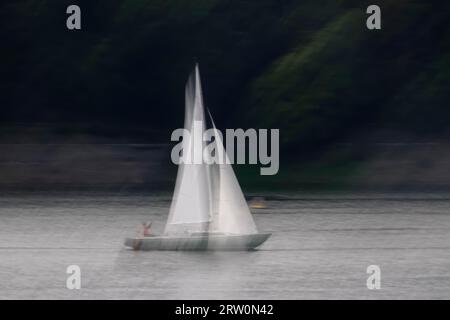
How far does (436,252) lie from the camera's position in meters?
57.2

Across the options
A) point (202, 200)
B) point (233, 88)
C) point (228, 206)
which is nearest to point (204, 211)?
point (202, 200)

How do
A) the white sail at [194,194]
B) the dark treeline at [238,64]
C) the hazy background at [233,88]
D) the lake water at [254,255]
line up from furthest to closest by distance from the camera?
the hazy background at [233,88] → the dark treeline at [238,64] → the white sail at [194,194] → the lake water at [254,255]

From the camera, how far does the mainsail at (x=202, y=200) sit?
52.8m

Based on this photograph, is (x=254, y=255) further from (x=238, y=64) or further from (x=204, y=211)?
(x=238, y=64)

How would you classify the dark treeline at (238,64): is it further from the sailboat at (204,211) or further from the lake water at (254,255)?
the sailboat at (204,211)

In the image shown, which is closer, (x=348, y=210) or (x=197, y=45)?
(x=348, y=210)

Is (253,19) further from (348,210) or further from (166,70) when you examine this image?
(348,210)

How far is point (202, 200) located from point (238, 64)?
125 ft

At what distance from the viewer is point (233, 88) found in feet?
299

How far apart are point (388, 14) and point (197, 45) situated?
13103 mm

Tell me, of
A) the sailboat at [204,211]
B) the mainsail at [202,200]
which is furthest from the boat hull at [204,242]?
the mainsail at [202,200]

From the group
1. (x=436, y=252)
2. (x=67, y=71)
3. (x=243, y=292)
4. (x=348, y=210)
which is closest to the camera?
(x=243, y=292)
